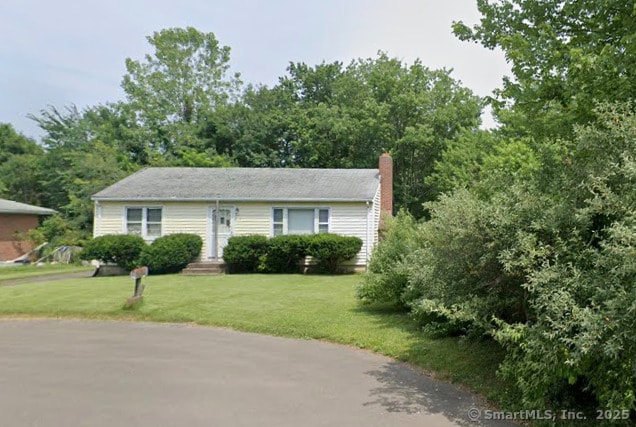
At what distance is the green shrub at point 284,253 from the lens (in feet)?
56.6

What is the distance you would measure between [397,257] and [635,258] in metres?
6.49

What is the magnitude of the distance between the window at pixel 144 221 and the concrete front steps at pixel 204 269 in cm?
273

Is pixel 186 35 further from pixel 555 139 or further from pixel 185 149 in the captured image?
pixel 555 139

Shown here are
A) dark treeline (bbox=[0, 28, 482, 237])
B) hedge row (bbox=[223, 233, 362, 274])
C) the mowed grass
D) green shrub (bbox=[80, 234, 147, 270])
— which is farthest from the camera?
dark treeline (bbox=[0, 28, 482, 237])

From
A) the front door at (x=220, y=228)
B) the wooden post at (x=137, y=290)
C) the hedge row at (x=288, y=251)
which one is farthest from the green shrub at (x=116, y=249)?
the wooden post at (x=137, y=290)

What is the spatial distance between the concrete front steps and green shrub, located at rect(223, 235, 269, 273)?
43cm

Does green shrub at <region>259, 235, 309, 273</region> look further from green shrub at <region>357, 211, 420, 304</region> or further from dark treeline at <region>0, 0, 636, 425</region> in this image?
green shrub at <region>357, 211, 420, 304</region>

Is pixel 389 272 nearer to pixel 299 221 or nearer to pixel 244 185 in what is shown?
pixel 299 221

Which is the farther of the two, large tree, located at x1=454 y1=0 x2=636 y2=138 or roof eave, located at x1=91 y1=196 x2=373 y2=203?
roof eave, located at x1=91 y1=196 x2=373 y2=203

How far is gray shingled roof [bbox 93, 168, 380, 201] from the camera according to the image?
18672 mm

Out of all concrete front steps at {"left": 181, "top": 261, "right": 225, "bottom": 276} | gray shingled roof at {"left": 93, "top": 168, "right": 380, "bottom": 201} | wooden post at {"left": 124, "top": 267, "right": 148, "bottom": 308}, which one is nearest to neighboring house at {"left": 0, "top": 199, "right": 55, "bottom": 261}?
gray shingled roof at {"left": 93, "top": 168, "right": 380, "bottom": 201}

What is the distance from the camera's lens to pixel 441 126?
1209 inches

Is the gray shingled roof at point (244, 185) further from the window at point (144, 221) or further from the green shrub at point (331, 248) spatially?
the green shrub at point (331, 248)

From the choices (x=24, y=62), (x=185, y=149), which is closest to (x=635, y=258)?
(x=24, y=62)
